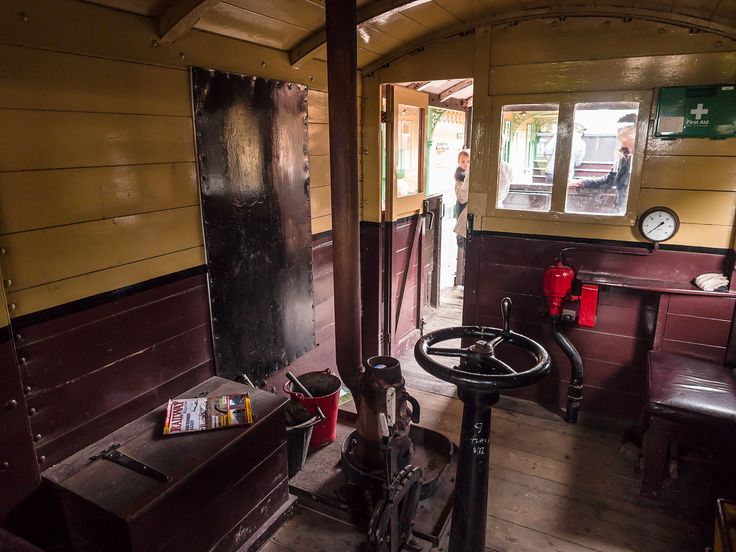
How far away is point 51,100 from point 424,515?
252cm

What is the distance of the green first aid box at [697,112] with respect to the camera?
304cm

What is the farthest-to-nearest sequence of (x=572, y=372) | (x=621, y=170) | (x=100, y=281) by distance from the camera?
(x=572, y=372)
(x=621, y=170)
(x=100, y=281)

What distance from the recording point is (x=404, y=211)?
15.2 ft

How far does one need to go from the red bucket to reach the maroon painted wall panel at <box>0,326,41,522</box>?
1420 millimetres

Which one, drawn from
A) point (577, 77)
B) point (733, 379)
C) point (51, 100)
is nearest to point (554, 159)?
point (577, 77)

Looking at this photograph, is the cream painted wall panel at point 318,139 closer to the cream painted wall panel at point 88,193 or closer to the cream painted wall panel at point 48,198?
the cream painted wall panel at point 88,193

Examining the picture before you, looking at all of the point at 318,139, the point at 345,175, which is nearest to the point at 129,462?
the point at 345,175

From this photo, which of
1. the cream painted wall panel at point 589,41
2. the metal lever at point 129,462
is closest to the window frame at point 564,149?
the cream painted wall panel at point 589,41

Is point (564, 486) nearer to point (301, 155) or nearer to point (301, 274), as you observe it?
point (301, 274)

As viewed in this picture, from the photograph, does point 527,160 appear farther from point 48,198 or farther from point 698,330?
point 48,198

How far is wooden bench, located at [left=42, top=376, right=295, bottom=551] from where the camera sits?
1836 millimetres

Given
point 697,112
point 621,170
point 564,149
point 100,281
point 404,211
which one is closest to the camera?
point 100,281

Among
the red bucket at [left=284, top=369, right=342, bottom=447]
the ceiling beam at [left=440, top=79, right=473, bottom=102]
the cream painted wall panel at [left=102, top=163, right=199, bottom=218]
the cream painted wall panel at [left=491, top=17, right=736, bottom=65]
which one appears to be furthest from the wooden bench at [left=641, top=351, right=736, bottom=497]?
the ceiling beam at [left=440, top=79, right=473, bottom=102]

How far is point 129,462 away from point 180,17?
6.40ft
